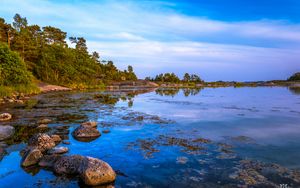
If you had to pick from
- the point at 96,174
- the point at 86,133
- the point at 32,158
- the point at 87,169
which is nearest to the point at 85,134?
the point at 86,133

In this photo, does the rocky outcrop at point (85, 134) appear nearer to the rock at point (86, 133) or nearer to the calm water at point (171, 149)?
the rock at point (86, 133)

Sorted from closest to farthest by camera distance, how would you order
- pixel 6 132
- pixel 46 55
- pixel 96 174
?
1. pixel 96 174
2. pixel 6 132
3. pixel 46 55

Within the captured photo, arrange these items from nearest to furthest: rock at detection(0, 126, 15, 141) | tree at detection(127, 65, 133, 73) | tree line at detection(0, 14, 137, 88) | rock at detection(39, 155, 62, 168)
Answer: rock at detection(39, 155, 62, 168)
rock at detection(0, 126, 15, 141)
tree line at detection(0, 14, 137, 88)
tree at detection(127, 65, 133, 73)

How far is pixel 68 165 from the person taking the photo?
1023cm

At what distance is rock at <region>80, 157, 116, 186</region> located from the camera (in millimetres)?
9052

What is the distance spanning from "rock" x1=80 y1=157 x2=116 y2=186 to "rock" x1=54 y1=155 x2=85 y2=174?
1.53 feet

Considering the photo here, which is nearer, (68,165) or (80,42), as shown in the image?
(68,165)

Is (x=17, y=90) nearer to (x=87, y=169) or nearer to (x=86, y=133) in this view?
(x=86, y=133)

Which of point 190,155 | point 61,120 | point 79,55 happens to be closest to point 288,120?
point 190,155

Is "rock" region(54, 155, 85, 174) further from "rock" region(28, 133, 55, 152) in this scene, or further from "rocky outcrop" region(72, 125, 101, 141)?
"rocky outcrop" region(72, 125, 101, 141)

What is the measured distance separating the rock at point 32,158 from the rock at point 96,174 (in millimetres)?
2678

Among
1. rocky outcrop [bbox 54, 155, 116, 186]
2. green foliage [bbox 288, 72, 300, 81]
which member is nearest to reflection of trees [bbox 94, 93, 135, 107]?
rocky outcrop [bbox 54, 155, 116, 186]

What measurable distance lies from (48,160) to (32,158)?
2.30ft

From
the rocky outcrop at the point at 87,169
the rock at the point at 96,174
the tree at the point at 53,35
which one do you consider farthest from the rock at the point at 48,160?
the tree at the point at 53,35
